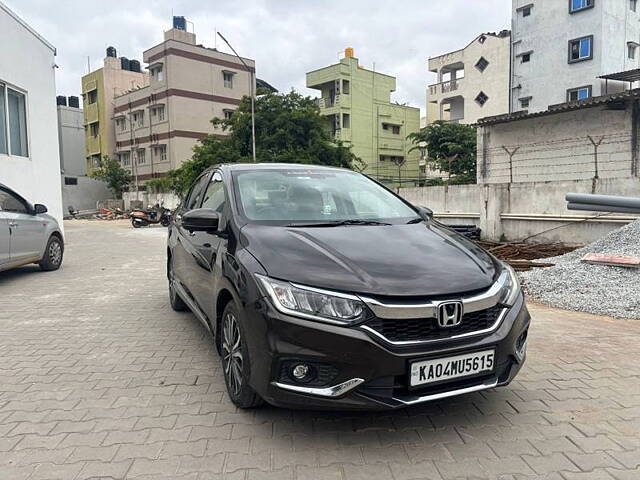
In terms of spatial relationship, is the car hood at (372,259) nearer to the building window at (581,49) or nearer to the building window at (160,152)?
the building window at (581,49)

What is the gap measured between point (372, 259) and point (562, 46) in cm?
2953

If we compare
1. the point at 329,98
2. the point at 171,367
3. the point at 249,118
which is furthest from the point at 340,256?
the point at 329,98

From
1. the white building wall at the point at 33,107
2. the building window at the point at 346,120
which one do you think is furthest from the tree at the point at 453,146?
the white building wall at the point at 33,107

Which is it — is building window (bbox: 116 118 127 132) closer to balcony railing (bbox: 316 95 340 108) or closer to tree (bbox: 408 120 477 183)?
balcony railing (bbox: 316 95 340 108)

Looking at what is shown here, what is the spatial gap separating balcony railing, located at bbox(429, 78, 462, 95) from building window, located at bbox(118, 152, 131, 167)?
2818 cm

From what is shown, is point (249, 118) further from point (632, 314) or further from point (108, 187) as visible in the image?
point (108, 187)

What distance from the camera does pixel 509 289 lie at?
296 centimetres

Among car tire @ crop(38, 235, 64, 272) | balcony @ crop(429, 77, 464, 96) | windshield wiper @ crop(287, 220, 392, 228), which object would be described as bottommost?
car tire @ crop(38, 235, 64, 272)

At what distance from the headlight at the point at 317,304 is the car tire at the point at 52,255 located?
7.37 m

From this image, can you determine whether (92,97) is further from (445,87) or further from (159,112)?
(445,87)

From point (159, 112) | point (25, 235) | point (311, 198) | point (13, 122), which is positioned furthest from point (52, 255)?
point (159, 112)

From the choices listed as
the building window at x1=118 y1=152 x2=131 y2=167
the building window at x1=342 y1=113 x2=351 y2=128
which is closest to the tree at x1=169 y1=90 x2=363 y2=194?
the building window at x1=342 y1=113 x2=351 y2=128

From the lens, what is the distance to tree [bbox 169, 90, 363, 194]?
74.9 ft

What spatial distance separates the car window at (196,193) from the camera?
4730 mm
